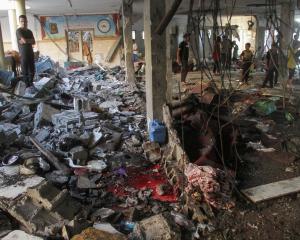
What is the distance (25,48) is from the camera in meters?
9.09

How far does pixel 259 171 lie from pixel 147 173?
1.78 metres

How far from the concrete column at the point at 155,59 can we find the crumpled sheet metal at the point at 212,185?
217cm

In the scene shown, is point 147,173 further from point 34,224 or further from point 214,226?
point 34,224

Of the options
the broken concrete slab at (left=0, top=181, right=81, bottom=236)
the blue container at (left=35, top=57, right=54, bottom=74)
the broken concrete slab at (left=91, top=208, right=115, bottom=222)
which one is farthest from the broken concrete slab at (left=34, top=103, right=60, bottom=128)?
the blue container at (left=35, top=57, right=54, bottom=74)

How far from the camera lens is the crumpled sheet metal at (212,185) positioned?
13.0ft

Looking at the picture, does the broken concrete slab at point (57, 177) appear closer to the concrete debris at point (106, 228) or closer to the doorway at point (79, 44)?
the concrete debris at point (106, 228)

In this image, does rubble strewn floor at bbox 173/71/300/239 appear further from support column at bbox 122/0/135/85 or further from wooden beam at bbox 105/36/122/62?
wooden beam at bbox 105/36/122/62

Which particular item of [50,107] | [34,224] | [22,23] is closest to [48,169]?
[34,224]

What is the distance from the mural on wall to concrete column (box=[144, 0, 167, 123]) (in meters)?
14.8

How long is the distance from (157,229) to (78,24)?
18.6m

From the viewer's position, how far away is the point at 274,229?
3.70m

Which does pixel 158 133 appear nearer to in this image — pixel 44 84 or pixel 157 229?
pixel 157 229

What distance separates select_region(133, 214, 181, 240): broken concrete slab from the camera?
3408 millimetres

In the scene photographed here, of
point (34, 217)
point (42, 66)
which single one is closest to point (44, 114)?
point (34, 217)
